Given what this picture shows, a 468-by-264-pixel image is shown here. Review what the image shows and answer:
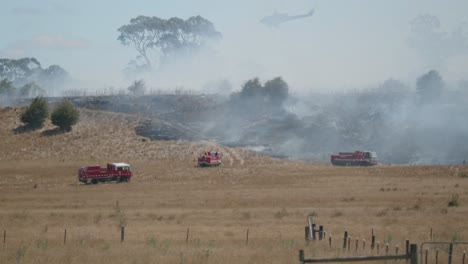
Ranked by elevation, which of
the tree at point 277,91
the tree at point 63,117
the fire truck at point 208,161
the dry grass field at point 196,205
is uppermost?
the tree at point 277,91

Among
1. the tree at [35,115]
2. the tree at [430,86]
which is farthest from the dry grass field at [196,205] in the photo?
the tree at [430,86]

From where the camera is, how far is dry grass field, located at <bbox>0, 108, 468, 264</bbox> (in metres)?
26.8

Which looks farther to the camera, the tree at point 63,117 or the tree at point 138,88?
the tree at point 138,88

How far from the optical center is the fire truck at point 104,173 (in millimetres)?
68875

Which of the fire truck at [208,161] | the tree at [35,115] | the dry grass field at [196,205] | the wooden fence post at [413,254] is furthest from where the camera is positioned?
the tree at [35,115]

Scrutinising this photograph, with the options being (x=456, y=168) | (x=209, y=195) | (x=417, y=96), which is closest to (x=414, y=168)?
(x=456, y=168)

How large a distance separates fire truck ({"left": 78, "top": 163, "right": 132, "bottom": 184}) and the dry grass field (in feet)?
4.83

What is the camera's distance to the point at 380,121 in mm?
124625

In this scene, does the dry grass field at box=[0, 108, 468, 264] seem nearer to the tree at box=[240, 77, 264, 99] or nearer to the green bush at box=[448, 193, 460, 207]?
the green bush at box=[448, 193, 460, 207]

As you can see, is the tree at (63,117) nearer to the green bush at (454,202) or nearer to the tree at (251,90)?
the tree at (251,90)

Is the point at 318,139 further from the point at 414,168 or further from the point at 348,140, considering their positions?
the point at 414,168

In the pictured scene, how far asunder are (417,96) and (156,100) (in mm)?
57619

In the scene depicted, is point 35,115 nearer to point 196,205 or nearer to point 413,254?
point 196,205

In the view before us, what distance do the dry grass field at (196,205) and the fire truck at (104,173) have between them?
1471 millimetres
